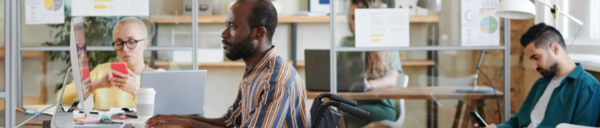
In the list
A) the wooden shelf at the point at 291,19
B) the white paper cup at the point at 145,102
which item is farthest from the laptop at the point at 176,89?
the wooden shelf at the point at 291,19

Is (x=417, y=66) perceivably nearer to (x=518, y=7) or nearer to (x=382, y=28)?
(x=382, y=28)

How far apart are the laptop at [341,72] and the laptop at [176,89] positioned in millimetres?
1218

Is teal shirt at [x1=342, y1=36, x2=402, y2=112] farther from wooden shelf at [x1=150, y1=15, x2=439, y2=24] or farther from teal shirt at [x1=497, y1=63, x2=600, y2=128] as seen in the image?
teal shirt at [x1=497, y1=63, x2=600, y2=128]

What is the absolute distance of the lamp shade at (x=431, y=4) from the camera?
3828mm

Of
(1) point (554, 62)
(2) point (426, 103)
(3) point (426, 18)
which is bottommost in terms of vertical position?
(2) point (426, 103)

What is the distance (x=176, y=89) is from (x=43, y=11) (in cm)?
163

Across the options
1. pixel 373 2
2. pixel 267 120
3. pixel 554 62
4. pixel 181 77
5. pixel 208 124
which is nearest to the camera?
pixel 267 120

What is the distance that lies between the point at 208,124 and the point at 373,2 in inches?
73.2

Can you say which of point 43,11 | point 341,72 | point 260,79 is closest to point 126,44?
point 43,11

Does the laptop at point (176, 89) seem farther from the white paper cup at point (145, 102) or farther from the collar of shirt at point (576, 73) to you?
the collar of shirt at point (576, 73)

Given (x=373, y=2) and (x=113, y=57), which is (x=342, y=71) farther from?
(x=113, y=57)

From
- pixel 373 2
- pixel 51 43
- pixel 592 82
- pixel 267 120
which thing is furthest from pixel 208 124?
pixel 51 43

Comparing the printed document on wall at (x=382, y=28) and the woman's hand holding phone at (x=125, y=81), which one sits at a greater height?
the printed document on wall at (x=382, y=28)

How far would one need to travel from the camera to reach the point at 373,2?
3.85 meters
